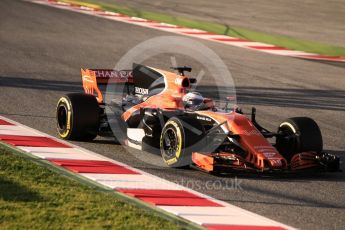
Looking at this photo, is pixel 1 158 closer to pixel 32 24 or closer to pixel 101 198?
pixel 101 198

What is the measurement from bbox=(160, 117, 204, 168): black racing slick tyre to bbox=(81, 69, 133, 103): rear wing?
2428 mm

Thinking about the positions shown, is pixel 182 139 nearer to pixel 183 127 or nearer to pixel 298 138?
pixel 183 127

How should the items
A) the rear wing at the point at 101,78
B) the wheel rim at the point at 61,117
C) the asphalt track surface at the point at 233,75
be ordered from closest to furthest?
1. the asphalt track surface at the point at 233,75
2. the wheel rim at the point at 61,117
3. the rear wing at the point at 101,78

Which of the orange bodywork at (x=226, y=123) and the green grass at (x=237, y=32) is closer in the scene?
the orange bodywork at (x=226, y=123)

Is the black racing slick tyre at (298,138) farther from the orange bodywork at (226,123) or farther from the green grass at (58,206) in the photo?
the green grass at (58,206)

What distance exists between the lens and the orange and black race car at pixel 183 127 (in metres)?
11.1

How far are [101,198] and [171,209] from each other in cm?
80

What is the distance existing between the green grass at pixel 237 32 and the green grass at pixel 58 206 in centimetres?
1547

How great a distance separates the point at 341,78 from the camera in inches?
834

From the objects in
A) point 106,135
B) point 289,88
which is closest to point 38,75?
point 289,88

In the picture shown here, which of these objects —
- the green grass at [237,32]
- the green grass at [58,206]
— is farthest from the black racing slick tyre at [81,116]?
the green grass at [237,32]

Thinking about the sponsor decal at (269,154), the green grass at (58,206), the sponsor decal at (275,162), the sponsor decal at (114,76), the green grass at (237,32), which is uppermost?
the green grass at (237,32)

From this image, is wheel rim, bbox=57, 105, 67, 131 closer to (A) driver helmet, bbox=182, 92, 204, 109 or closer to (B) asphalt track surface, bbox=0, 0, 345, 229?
(B) asphalt track surface, bbox=0, 0, 345, 229

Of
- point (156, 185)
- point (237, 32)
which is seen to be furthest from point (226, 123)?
point (237, 32)
